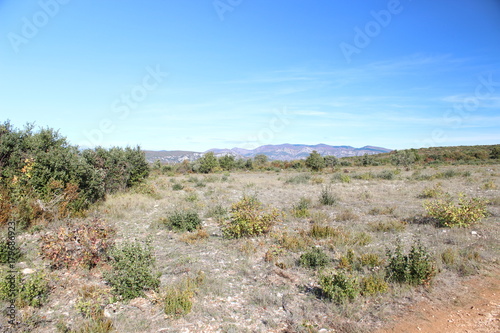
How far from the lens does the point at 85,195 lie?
39.7 feet

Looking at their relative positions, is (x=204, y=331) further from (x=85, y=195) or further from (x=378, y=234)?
(x=85, y=195)

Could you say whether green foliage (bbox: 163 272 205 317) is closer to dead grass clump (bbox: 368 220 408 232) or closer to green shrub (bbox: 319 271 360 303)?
green shrub (bbox: 319 271 360 303)

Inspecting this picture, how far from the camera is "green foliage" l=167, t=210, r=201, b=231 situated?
9781mm

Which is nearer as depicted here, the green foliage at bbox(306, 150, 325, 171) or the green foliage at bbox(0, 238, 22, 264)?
the green foliage at bbox(0, 238, 22, 264)

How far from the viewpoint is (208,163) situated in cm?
4231

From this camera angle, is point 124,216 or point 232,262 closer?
point 232,262

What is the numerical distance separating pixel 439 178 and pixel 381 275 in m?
20.6

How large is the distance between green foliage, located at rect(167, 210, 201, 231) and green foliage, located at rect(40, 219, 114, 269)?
2.96m

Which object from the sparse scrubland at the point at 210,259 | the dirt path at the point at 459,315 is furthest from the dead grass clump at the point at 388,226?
the dirt path at the point at 459,315

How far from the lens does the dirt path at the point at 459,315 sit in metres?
4.31

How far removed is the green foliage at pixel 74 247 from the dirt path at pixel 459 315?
19.9 ft

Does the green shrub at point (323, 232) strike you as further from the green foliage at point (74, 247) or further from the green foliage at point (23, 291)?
the green foliage at point (23, 291)

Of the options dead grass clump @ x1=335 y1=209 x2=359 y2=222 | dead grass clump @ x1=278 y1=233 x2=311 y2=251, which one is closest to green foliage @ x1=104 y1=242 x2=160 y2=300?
dead grass clump @ x1=278 y1=233 x2=311 y2=251

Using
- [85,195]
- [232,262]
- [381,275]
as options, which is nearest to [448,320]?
[381,275]
